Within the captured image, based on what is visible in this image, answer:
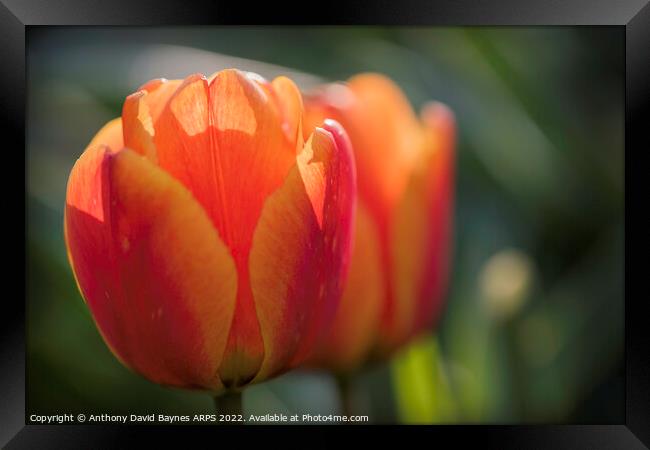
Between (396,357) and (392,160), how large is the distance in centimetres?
15

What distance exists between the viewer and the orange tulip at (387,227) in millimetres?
576

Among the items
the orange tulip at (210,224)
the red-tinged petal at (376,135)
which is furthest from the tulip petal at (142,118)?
the red-tinged petal at (376,135)

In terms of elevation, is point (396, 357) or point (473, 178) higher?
point (473, 178)

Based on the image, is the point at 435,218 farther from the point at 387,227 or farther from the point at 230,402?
the point at 230,402

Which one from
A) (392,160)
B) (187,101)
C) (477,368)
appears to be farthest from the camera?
(477,368)

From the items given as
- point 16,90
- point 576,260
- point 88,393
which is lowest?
point 88,393

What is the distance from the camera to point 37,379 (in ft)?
2.16

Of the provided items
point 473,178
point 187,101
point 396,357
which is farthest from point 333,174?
point 473,178

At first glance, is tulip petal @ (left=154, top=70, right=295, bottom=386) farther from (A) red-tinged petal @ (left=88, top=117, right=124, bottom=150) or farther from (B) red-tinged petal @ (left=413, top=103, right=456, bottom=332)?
(B) red-tinged petal @ (left=413, top=103, right=456, bottom=332)

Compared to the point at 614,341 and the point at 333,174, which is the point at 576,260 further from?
the point at 333,174

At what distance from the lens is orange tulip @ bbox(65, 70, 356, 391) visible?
0.45 m

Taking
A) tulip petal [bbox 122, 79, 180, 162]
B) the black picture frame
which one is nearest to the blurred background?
the black picture frame

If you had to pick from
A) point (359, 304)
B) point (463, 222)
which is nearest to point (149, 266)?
point (359, 304)

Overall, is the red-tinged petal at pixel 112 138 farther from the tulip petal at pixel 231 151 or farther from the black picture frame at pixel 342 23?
the black picture frame at pixel 342 23
